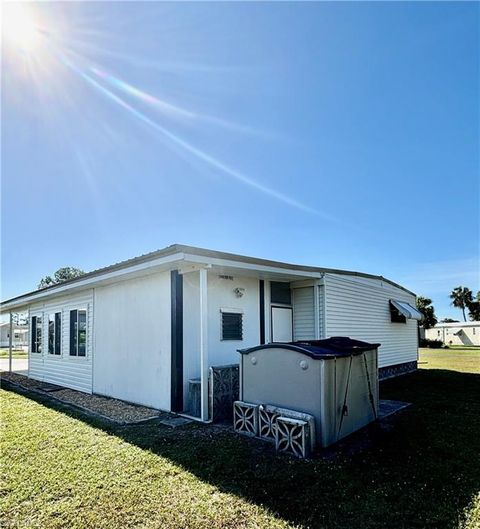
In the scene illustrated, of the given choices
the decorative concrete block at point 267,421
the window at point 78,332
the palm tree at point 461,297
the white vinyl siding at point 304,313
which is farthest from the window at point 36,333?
the palm tree at point 461,297

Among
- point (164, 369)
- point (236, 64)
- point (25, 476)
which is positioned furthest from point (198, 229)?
point (25, 476)

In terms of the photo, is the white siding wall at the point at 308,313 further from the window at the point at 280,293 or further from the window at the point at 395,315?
the window at the point at 395,315

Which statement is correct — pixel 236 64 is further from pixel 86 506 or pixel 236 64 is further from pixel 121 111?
pixel 86 506

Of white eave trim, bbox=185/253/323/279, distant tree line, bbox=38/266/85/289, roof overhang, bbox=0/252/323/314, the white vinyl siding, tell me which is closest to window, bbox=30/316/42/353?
roof overhang, bbox=0/252/323/314

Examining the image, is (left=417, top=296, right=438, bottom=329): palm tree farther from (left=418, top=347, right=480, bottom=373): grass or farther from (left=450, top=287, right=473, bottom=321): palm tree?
(left=450, top=287, right=473, bottom=321): palm tree

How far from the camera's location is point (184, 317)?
699cm

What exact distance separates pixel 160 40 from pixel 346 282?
7456mm

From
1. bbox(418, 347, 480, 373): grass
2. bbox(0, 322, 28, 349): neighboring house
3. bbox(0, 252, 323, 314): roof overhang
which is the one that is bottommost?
bbox(0, 322, 28, 349): neighboring house

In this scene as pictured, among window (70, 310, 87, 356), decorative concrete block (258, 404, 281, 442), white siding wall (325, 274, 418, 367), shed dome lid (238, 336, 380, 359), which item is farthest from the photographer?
window (70, 310, 87, 356)

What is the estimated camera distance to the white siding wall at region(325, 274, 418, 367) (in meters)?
9.34

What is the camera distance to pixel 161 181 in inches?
449

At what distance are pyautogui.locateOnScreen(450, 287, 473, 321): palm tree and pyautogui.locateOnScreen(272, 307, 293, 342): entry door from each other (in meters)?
63.2

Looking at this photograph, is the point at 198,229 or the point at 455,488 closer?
the point at 455,488

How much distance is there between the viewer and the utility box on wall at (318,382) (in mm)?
4719
